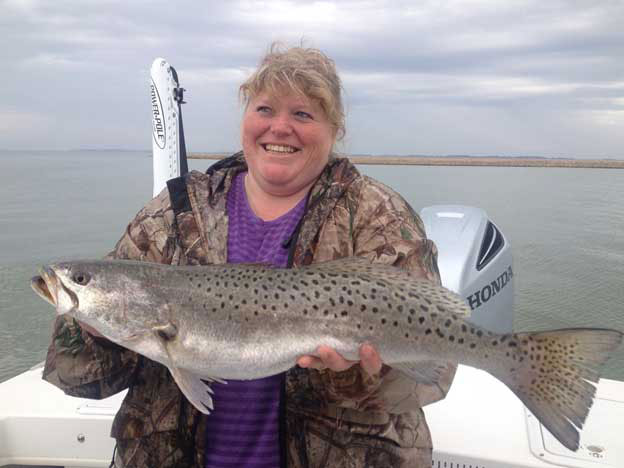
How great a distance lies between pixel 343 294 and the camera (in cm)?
304

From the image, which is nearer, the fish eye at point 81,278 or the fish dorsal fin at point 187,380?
the fish dorsal fin at point 187,380

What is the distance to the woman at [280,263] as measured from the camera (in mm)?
3152

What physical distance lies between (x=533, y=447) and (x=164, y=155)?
5228mm

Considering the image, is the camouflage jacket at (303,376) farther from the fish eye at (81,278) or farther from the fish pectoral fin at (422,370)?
the fish eye at (81,278)

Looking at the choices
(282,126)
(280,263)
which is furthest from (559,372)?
(282,126)

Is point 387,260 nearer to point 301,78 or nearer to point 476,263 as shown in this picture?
point 301,78

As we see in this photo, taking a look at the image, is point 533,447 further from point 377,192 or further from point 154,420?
point 154,420

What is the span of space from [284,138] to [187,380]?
1.51 meters

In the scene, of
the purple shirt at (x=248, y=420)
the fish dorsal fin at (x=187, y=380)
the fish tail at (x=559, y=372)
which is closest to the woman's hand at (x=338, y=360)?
the purple shirt at (x=248, y=420)

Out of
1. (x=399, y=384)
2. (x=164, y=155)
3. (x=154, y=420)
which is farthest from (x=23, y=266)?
(x=399, y=384)

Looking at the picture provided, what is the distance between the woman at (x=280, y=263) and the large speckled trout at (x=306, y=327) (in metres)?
0.16

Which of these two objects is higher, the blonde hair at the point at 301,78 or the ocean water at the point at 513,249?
the blonde hair at the point at 301,78

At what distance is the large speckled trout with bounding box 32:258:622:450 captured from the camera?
2957mm

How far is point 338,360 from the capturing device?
2936mm
